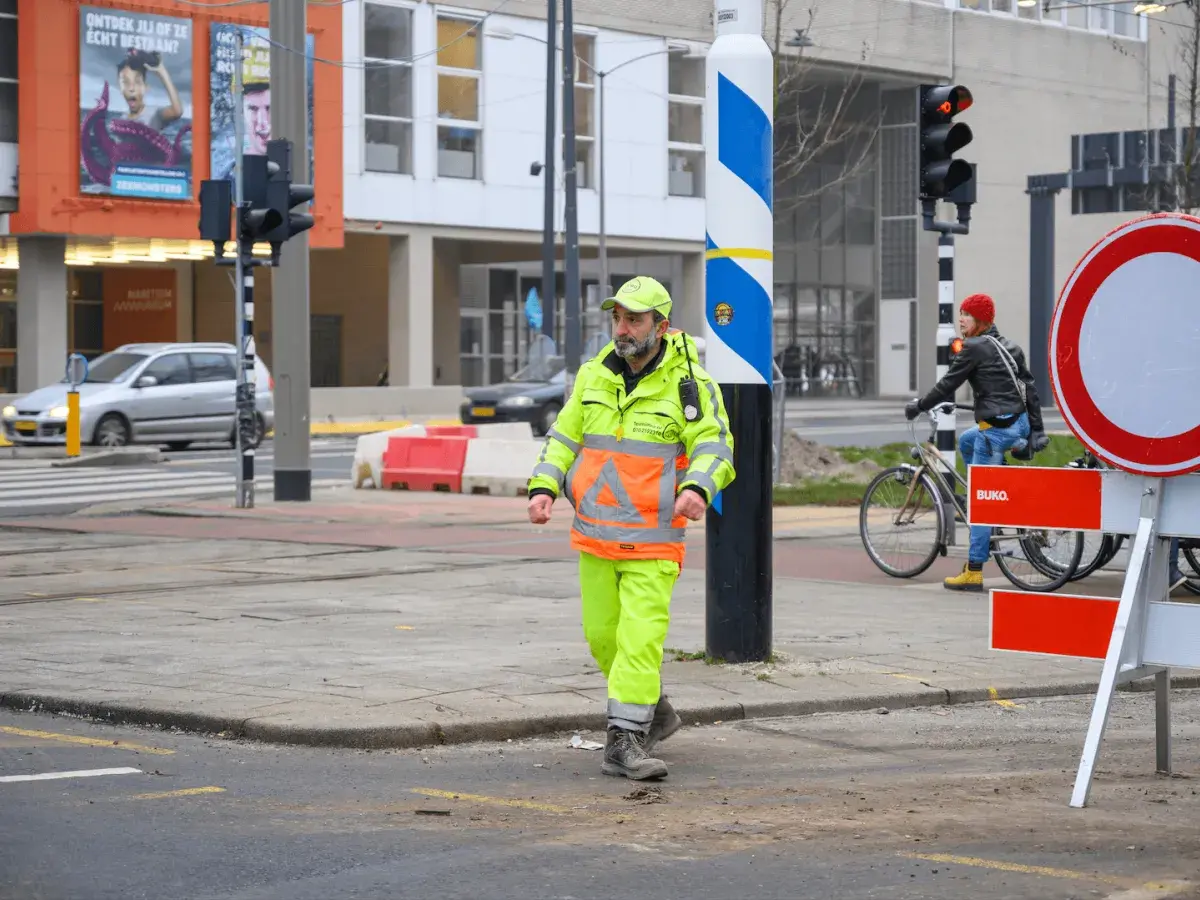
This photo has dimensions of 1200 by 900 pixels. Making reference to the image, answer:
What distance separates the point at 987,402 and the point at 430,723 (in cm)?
605

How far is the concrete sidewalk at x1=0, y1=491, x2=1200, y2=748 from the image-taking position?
7.69 metres

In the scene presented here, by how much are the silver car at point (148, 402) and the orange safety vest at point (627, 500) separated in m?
21.7

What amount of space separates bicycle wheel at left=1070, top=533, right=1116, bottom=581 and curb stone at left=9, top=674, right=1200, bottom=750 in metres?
3.37

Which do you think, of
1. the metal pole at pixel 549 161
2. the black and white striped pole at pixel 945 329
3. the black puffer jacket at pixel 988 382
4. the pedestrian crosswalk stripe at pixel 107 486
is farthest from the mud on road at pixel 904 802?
the metal pole at pixel 549 161

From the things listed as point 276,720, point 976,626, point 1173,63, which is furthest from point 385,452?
point 1173,63

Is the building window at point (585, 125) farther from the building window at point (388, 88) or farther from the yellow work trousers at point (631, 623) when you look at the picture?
the yellow work trousers at point (631, 623)

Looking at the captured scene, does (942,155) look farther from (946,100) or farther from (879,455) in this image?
(879,455)

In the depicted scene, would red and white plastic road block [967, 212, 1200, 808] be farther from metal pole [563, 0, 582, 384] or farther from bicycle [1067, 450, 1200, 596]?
metal pole [563, 0, 582, 384]

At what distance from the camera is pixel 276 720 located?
7.26 m

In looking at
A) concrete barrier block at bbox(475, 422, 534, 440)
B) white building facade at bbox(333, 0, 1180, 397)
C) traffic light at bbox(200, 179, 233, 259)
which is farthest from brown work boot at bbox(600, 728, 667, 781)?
white building facade at bbox(333, 0, 1180, 397)

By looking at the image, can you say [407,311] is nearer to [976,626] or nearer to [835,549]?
[835,549]

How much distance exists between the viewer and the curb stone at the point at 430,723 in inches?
281

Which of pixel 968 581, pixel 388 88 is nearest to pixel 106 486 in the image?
pixel 968 581

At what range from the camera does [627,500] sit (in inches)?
265
